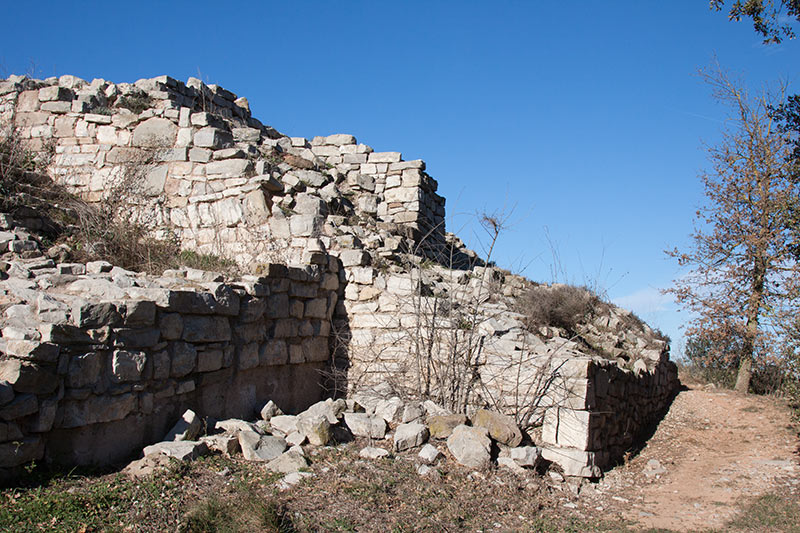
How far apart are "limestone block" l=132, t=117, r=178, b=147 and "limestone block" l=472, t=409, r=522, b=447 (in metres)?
6.03

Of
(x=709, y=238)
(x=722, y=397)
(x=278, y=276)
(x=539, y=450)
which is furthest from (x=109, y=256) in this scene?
(x=709, y=238)

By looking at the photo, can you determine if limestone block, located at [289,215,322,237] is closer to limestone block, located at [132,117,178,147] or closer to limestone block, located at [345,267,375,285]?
limestone block, located at [345,267,375,285]

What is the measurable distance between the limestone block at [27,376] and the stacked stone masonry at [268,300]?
0.01 metres

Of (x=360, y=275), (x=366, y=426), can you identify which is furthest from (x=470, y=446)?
(x=360, y=275)

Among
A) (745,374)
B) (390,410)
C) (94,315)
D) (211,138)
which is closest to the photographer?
(94,315)

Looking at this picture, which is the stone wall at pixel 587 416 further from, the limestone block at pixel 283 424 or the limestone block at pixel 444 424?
the limestone block at pixel 283 424

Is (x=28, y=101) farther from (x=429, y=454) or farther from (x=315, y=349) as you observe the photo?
(x=429, y=454)

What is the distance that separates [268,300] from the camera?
6.93 m

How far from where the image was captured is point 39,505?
401 centimetres

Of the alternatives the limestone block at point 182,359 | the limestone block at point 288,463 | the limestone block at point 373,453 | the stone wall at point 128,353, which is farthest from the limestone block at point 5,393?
the limestone block at point 373,453

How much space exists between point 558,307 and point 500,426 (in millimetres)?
3271

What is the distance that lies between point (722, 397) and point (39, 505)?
1133cm

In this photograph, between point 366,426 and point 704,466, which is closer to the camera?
point 366,426

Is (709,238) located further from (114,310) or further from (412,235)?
(114,310)
